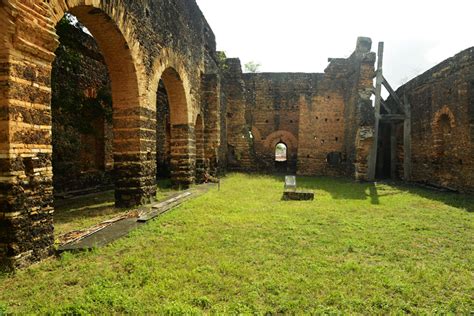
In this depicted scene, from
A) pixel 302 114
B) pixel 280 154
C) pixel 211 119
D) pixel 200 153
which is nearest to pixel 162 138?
pixel 200 153

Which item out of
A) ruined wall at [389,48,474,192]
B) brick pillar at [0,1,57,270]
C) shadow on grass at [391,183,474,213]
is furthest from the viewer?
ruined wall at [389,48,474,192]

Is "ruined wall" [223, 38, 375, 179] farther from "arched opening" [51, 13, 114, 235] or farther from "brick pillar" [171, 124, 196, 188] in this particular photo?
"arched opening" [51, 13, 114, 235]

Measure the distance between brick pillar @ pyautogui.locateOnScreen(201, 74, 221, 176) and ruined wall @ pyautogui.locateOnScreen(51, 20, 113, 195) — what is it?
428 centimetres

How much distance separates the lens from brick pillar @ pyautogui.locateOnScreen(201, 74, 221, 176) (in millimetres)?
13672

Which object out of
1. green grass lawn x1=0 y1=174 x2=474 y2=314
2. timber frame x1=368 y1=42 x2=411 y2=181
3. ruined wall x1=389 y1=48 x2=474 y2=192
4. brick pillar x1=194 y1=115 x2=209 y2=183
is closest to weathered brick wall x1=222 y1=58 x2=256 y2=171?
brick pillar x1=194 y1=115 x2=209 y2=183

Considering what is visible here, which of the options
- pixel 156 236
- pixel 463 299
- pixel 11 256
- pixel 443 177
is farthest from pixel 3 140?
pixel 443 177

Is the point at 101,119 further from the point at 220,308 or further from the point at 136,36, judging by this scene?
the point at 220,308

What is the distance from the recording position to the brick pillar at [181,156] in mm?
11242

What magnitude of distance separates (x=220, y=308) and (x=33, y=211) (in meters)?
2.79

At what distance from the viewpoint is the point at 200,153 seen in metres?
13.4

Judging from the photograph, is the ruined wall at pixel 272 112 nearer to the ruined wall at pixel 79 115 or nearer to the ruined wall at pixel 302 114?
the ruined wall at pixel 302 114

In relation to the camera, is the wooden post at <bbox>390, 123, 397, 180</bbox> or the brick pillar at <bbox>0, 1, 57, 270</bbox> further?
the wooden post at <bbox>390, 123, 397, 180</bbox>

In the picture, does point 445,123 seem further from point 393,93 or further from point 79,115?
point 79,115

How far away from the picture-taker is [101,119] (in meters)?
11.1
